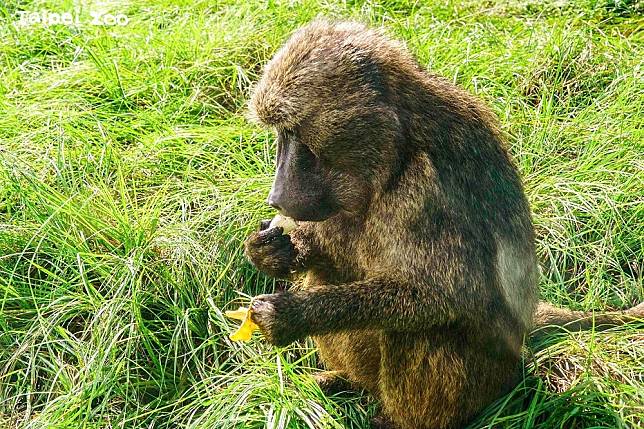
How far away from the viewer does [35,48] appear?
215 inches

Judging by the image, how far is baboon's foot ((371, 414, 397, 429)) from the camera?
354 centimetres

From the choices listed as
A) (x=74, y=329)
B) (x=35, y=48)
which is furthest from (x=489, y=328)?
(x=35, y=48)

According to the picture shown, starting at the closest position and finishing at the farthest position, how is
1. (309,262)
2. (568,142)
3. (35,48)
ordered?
1. (309,262)
2. (568,142)
3. (35,48)

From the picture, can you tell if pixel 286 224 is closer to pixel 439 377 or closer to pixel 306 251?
pixel 306 251

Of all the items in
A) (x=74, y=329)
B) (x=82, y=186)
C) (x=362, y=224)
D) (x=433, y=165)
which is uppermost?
(x=433, y=165)

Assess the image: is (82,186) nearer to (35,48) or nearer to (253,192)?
(253,192)

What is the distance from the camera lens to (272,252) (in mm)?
3492

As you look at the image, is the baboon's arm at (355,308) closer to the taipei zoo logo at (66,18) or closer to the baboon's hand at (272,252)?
the baboon's hand at (272,252)

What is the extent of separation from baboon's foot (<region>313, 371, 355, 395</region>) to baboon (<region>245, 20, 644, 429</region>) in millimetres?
365

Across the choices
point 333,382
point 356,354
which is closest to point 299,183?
point 356,354

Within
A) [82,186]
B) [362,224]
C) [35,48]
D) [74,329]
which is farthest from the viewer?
[35,48]

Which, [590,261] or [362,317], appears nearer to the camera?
[362,317]

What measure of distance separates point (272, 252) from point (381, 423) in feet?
2.48

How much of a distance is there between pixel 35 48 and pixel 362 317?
10.4 feet
